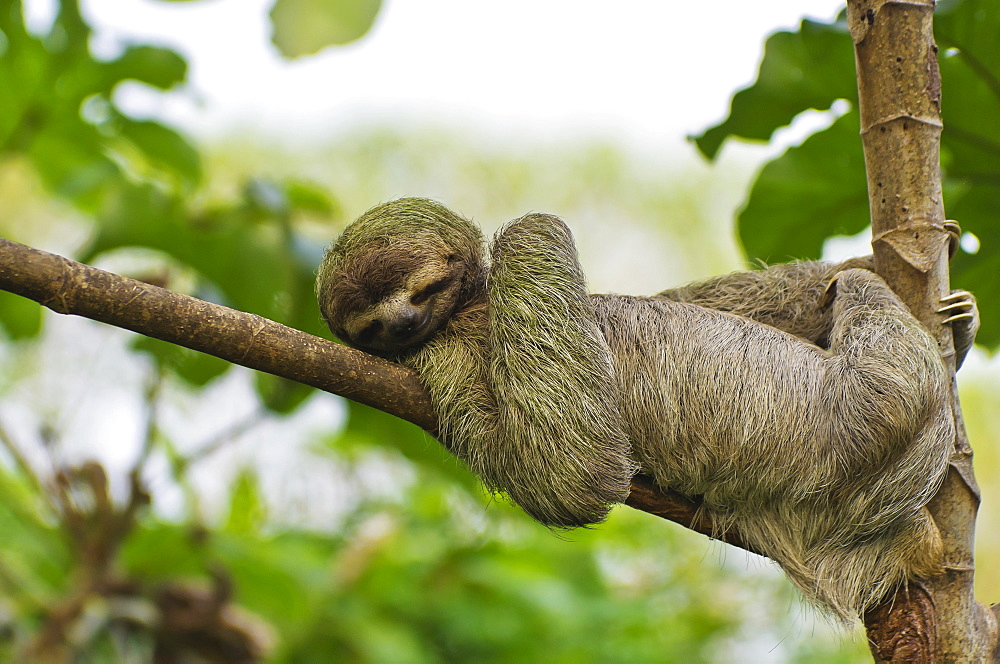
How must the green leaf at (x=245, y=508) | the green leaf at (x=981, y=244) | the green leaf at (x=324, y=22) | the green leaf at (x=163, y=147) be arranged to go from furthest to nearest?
the green leaf at (x=245, y=508) → the green leaf at (x=163, y=147) → the green leaf at (x=981, y=244) → the green leaf at (x=324, y=22)

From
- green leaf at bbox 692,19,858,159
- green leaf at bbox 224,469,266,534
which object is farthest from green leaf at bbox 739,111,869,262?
green leaf at bbox 224,469,266,534

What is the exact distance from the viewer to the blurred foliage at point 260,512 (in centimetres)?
570

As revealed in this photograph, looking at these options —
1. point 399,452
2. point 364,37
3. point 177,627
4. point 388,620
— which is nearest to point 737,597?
point 388,620

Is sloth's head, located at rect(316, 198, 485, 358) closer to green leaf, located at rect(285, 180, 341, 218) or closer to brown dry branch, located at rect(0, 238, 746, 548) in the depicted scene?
brown dry branch, located at rect(0, 238, 746, 548)

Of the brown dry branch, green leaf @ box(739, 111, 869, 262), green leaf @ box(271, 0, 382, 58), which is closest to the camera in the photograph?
the brown dry branch

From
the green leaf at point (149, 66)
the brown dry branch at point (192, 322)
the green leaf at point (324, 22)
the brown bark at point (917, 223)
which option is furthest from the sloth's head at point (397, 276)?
the green leaf at point (149, 66)

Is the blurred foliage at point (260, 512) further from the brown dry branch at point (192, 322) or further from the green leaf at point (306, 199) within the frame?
the brown dry branch at point (192, 322)

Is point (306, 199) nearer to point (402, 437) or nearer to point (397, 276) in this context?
point (402, 437)

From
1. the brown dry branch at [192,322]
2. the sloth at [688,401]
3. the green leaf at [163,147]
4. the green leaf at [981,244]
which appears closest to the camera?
the brown dry branch at [192,322]

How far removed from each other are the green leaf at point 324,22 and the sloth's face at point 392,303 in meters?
1.61

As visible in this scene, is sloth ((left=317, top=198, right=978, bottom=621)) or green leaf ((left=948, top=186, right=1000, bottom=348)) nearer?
sloth ((left=317, top=198, right=978, bottom=621))

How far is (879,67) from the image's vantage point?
3287 millimetres

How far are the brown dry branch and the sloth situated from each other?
52 cm

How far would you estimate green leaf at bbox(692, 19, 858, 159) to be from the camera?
4184mm
